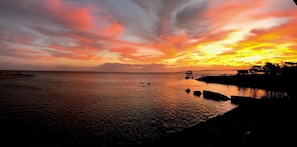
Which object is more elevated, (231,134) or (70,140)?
(231,134)

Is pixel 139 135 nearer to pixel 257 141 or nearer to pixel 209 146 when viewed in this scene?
pixel 209 146

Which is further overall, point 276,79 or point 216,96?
point 276,79

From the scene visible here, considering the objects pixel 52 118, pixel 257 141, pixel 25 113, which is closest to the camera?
pixel 257 141

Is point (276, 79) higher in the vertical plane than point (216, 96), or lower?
higher

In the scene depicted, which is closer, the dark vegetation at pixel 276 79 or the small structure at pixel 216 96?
the small structure at pixel 216 96

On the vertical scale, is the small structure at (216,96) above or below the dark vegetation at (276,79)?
below

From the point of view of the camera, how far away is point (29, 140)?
18219 millimetres

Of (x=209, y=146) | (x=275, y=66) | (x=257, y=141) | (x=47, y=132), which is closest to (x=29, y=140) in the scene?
(x=47, y=132)

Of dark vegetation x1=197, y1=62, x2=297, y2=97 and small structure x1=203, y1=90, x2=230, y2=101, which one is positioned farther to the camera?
dark vegetation x1=197, y1=62, x2=297, y2=97

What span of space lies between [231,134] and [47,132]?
2195 cm

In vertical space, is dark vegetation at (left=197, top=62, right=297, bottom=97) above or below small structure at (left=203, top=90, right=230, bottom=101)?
above

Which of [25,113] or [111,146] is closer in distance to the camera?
[111,146]

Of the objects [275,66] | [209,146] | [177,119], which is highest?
[275,66]

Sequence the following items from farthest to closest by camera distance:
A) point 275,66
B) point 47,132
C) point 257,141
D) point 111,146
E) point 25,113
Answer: point 275,66, point 25,113, point 47,132, point 111,146, point 257,141
